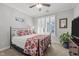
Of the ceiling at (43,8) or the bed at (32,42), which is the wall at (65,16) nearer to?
the ceiling at (43,8)

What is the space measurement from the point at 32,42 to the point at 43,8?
82 cm

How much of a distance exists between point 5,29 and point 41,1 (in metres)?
1.00

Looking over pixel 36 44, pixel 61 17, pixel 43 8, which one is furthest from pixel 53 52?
pixel 43 8

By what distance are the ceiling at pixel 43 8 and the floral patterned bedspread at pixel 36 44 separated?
54cm

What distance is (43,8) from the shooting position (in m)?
1.85

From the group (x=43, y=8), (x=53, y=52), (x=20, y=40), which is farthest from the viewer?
(x=20, y=40)

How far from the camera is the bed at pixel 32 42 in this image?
1927mm

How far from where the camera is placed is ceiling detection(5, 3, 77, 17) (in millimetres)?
1757

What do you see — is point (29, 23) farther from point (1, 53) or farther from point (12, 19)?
point (1, 53)

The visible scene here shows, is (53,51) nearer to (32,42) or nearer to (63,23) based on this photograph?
(32,42)

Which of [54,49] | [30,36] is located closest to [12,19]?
[30,36]

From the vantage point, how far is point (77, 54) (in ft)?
5.33

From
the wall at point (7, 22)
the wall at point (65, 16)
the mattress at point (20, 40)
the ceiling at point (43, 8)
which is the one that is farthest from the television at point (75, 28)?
the wall at point (7, 22)

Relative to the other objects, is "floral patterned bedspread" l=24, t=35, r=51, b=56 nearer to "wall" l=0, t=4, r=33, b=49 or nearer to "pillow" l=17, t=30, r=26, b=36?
"pillow" l=17, t=30, r=26, b=36
